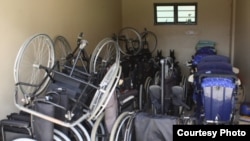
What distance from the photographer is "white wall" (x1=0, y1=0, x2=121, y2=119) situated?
2.77m

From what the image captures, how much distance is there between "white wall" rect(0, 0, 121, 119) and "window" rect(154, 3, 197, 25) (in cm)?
204

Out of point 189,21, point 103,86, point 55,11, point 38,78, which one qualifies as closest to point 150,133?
point 103,86

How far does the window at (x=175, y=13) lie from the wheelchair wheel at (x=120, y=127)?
15.3 feet

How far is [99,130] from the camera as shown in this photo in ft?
9.53

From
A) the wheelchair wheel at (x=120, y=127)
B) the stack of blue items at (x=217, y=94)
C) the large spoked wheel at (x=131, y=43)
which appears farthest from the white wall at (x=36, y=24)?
the stack of blue items at (x=217, y=94)

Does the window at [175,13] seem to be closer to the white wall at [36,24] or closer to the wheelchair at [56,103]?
the white wall at [36,24]

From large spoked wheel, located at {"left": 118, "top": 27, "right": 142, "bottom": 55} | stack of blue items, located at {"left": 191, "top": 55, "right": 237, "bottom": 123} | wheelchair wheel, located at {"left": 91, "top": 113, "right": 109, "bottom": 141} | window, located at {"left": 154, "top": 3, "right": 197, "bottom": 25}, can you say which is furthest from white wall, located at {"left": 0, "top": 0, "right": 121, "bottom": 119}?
window, located at {"left": 154, "top": 3, "right": 197, "bottom": 25}

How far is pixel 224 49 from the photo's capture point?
23.2ft

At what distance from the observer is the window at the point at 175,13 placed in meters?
7.03

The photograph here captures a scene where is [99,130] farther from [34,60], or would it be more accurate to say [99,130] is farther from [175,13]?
[175,13]

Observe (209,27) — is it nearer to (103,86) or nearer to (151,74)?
(151,74)

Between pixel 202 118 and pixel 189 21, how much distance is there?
13.9 feet

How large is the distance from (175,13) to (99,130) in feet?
15.6

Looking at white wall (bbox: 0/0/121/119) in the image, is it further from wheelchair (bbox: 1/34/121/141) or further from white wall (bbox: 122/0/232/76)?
white wall (bbox: 122/0/232/76)
